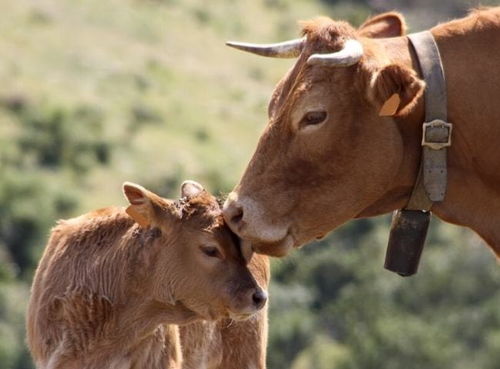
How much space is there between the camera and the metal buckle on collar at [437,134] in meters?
10.1

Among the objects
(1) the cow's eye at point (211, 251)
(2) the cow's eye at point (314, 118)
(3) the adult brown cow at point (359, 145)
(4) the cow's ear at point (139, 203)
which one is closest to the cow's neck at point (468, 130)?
(3) the adult brown cow at point (359, 145)

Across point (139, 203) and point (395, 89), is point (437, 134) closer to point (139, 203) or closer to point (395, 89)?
point (395, 89)

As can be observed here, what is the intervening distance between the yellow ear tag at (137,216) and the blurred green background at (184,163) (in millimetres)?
37569

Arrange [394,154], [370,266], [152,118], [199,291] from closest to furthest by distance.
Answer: [394,154] < [199,291] < [370,266] < [152,118]

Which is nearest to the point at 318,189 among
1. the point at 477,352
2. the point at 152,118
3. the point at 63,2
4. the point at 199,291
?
the point at 199,291

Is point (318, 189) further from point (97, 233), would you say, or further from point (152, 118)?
point (152, 118)

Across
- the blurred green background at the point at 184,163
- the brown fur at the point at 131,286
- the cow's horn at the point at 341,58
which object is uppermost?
the cow's horn at the point at 341,58

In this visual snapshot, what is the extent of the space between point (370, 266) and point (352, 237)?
3.50 m

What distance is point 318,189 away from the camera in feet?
33.6

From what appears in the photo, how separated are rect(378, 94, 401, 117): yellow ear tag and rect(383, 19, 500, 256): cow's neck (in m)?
0.21

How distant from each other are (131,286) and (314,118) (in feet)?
11.9

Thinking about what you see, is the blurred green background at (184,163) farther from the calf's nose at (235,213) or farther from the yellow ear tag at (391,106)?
the yellow ear tag at (391,106)

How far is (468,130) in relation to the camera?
33.5ft

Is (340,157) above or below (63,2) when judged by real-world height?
above
